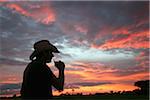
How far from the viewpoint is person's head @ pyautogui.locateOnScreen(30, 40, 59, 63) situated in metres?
6.15

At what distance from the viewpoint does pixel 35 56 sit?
6164 mm

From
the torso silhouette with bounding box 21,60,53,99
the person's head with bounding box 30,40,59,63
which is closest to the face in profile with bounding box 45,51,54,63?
the person's head with bounding box 30,40,59,63

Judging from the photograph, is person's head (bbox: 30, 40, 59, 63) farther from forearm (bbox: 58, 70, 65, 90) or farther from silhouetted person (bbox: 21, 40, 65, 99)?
forearm (bbox: 58, 70, 65, 90)

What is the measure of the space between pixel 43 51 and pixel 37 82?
663mm

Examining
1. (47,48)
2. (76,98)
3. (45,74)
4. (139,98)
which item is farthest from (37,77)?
(139,98)

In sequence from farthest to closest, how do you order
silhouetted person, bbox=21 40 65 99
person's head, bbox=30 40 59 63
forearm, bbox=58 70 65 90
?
person's head, bbox=30 40 59 63 < forearm, bbox=58 70 65 90 < silhouetted person, bbox=21 40 65 99

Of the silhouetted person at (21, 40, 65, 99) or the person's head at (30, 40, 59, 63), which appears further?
the person's head at (30, 40, 59, 63)

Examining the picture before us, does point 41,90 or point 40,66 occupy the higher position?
point 40,66

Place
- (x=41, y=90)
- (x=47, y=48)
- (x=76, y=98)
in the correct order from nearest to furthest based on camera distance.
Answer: (x=41, y=90), (x=47, y=48), (x=76, y=98)

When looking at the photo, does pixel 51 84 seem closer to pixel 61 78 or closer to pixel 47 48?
pixel 61 78

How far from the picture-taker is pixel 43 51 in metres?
6.17

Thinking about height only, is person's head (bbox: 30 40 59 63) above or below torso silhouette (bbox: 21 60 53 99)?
above

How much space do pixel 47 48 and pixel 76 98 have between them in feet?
35.1

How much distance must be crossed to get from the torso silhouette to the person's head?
28cm
